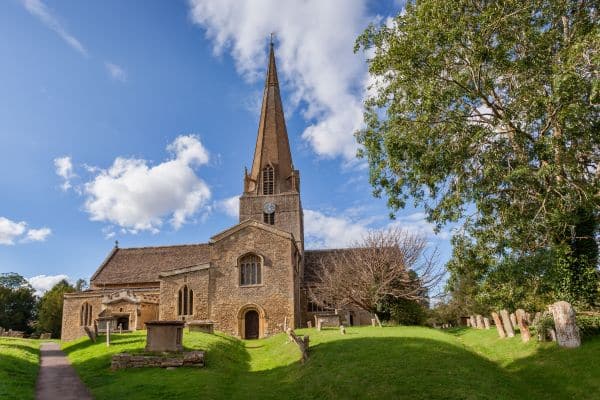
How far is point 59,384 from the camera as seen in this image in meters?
14.0

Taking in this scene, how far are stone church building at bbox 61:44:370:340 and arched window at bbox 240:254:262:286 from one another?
7cm

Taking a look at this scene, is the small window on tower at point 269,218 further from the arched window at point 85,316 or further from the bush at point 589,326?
the bush at point 589,326

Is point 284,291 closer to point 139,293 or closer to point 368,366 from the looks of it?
point 139,293

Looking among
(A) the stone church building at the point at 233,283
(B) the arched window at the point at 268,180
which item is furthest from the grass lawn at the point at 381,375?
(B) the arched window at the point at 268,180

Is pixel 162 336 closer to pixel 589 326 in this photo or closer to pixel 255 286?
pixel 255 286

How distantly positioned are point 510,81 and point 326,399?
10868mm

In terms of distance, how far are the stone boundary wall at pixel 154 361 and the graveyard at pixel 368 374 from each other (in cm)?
35

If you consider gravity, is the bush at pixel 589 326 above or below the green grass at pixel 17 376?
above

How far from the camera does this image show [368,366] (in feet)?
44.2

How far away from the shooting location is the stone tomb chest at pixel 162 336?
17438mm

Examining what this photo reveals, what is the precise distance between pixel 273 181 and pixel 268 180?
0.53 meters

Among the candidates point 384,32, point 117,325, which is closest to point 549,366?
point 384,32

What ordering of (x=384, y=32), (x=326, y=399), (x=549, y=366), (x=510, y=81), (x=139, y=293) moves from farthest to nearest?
1. (x=139, y=293)
2. (x=384, y=32)
3. (x=510, y=81)
4. (x=549, y=366)
5. (x=326, y=399)

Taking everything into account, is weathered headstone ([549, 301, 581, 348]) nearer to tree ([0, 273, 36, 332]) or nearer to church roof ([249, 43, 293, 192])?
church roof ([249, 43, 293, 192])
